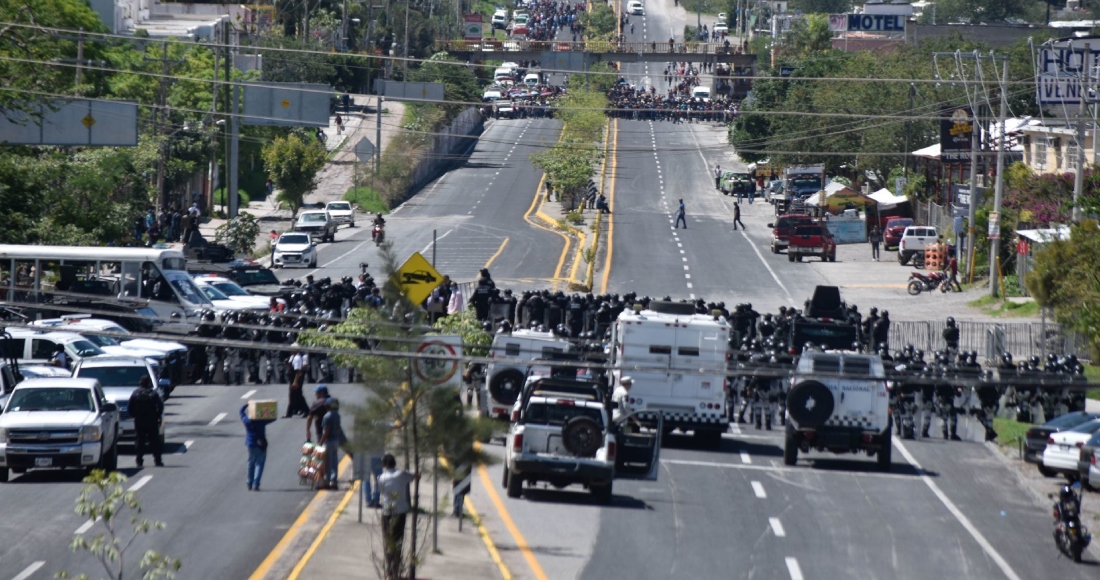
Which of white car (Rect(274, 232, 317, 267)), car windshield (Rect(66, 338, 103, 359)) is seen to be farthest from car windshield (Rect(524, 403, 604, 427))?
white car (Rect(274, 232, 317, 267))

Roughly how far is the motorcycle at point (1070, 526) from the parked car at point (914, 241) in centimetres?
3984

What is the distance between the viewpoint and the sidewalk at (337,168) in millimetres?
69562

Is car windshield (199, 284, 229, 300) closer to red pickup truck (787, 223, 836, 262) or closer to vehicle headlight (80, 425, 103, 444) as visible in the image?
vehicle headlight (80, 425, 103, 444)

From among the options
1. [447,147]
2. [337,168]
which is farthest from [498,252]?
[447,147]

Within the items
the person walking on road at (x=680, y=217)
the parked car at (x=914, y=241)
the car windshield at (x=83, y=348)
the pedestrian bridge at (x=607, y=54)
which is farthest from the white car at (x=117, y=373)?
the pedestrian bridge at (x=607, y=54)

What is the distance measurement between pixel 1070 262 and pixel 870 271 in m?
26.1

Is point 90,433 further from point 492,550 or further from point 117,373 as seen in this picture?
point 492,550

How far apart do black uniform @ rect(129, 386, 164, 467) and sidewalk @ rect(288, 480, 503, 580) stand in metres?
4.37

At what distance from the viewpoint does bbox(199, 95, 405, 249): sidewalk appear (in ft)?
228

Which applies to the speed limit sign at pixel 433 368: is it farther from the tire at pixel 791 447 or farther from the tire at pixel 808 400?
the tire at pixel 791 447

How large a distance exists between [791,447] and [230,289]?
768 inches

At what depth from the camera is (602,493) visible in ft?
72.3

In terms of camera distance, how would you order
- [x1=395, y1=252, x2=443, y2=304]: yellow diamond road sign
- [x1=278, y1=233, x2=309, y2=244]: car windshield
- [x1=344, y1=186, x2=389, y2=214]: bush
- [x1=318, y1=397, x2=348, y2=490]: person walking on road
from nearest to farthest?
[x1=318, y1=397, x2=348, y2=490]: person walking on road < [x1=395, y1=252, x2=443, y2=304]: yellow diamond road sign < [x1=278, y1=233, x2=309, y2=244]: car windshield < [x1=344, y1=186, x2=389, y2=214]: bush

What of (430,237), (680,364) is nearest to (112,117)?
(430,237)
